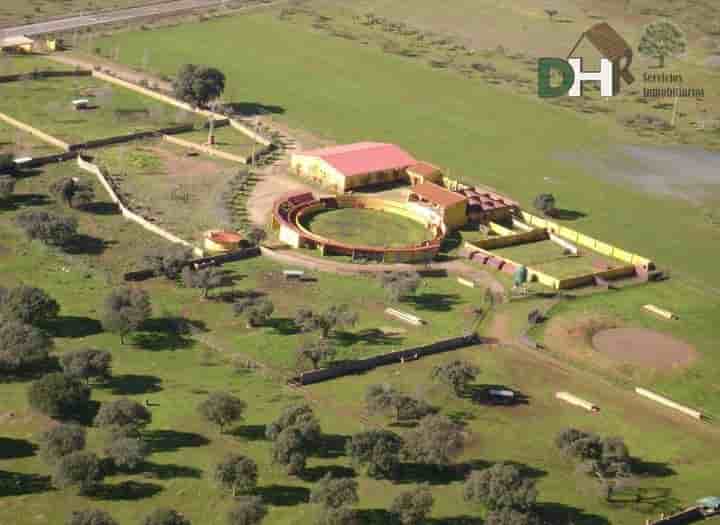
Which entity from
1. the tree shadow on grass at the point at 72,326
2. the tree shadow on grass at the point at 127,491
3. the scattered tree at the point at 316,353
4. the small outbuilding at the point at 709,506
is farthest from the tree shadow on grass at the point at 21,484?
the small outbuilding at the point at 709,506

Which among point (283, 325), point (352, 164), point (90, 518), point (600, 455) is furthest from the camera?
point (352, 164)

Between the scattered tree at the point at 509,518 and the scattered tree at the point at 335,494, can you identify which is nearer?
the scattered tree at the point at 509,518

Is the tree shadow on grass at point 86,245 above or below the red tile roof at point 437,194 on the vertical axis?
below

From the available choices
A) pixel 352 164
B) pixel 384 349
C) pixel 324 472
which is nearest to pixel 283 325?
pixel 384 349

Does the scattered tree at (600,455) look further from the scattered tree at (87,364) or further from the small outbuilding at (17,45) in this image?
the small outbuilding at (17,45)

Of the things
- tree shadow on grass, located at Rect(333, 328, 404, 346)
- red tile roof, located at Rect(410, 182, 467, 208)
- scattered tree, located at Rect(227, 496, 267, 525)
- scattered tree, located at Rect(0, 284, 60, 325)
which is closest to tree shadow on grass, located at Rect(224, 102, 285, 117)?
red tile roof, located at Rect(410, 182, 467, 208)

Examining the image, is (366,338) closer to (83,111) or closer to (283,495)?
(283,495)

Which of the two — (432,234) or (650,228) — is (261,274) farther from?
(650,228)
